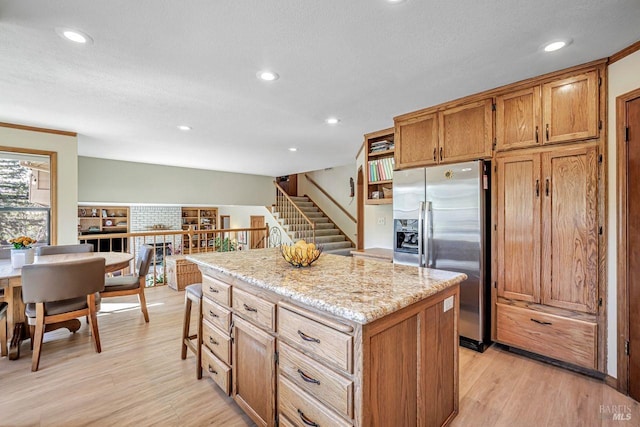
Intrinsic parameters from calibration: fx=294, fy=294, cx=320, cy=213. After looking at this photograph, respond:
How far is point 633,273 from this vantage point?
1974mm

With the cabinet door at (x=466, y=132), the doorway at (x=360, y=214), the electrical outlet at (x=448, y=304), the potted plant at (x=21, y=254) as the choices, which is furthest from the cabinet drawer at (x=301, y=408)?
the doorway at (x=360, y=214)

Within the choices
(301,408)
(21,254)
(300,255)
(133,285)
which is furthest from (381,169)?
(21,254)

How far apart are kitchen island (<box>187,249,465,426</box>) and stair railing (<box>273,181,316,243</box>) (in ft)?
18.3

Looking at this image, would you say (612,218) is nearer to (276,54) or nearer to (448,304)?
(448,304)

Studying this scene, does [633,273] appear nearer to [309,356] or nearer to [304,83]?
[309,356]

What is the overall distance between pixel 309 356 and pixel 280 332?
0.22 meters

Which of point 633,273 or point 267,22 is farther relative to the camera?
point 633,273

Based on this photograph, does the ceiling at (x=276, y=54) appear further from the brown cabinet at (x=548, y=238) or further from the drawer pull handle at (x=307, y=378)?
the drawer pull handle at (x=307, y=378)

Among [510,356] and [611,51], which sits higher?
[611,51]

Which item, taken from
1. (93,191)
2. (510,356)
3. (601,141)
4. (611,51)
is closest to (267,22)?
(611,51)

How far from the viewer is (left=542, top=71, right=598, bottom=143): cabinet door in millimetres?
2164

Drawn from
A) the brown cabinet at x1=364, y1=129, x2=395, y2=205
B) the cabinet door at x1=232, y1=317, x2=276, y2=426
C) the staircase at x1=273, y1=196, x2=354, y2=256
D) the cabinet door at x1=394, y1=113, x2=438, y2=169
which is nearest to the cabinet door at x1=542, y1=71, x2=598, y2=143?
the cabinet door at x1=394, y1=113, x2=438, y2=169

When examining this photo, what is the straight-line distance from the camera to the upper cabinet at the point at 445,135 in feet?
8.91

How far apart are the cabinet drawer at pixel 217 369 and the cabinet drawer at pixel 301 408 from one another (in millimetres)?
565
